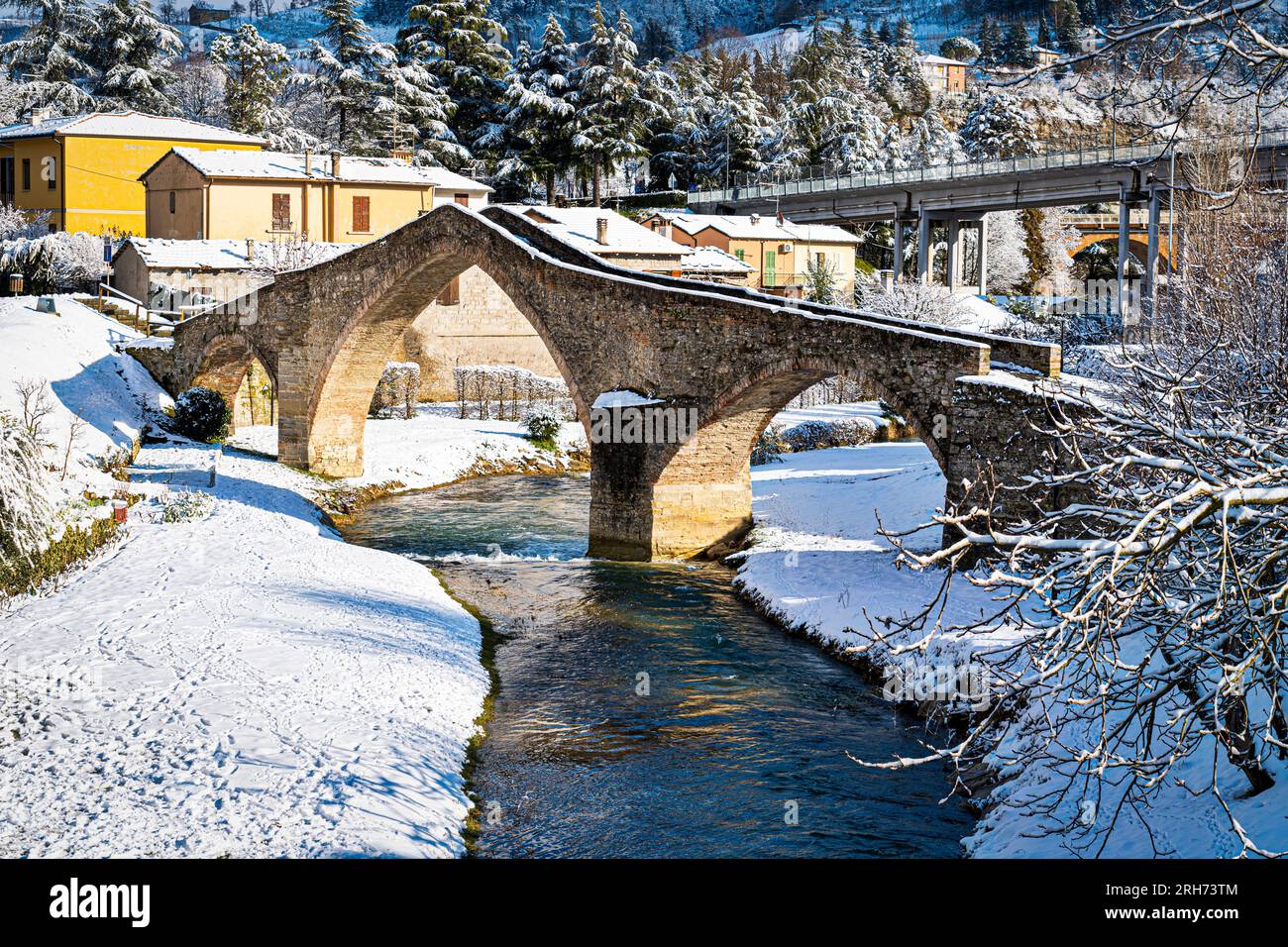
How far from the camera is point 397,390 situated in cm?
3966

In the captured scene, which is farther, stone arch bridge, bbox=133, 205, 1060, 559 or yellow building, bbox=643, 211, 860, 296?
yellow building, bbox=643, 211, 860, 296

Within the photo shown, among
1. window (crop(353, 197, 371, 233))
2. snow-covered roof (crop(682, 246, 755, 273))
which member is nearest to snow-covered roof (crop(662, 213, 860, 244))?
snow-covered roof (crop(682, 246, 755, 273))

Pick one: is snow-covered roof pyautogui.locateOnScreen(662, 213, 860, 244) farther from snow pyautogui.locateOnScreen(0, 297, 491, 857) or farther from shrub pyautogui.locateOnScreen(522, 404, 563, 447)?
snow pyautogui.locateOnScreen(0, 297, 491, 857)

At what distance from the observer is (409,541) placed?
25.3 meters

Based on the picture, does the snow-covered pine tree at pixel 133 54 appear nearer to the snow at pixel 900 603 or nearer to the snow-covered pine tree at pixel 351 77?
the snow-covered pine tree at pixel 351 77

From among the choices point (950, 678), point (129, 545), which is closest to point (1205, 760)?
point (950, 678)

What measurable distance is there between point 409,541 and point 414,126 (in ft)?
128

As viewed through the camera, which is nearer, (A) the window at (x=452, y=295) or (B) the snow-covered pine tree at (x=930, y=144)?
(A) the window at (x=452, y=295)

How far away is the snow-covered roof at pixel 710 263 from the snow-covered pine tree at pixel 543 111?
14386 mm

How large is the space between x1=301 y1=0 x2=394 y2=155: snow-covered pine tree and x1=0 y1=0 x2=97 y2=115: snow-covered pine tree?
37.0 feet

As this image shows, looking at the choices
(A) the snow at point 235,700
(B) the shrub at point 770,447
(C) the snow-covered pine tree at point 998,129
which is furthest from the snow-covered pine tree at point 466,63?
(A) the snow at point 235,700

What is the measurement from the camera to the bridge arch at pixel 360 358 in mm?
28578

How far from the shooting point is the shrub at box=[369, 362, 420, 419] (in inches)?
1523

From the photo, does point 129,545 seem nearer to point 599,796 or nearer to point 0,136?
point 599,796
